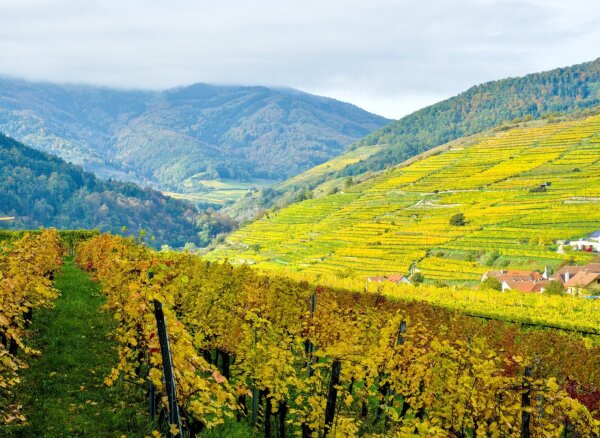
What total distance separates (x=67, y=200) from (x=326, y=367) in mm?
176771

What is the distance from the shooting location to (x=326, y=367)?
14844 millimetres

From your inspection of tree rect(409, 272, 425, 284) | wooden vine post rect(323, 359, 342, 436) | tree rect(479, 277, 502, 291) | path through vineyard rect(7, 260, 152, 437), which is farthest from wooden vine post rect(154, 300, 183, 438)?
tree rect(409, 272, 425, 284)

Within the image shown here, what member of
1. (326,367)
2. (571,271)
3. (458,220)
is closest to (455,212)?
(458,220)

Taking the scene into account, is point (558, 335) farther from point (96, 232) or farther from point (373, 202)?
point (373, 202)

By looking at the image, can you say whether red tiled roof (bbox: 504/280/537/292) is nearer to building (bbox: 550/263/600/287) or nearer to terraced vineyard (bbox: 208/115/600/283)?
building (bbox: 550/263/600/287)

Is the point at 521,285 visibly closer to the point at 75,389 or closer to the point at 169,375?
the point at 75,389

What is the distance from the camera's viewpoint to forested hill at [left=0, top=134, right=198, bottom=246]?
162625 mm

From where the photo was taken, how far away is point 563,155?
329 feet

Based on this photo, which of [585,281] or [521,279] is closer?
[585,281]

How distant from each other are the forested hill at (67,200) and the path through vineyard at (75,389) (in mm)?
146181

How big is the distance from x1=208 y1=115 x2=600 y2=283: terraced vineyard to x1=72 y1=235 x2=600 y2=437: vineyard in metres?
30.5

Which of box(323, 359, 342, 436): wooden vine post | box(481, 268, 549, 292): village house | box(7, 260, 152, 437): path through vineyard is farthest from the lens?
box(481, 268, 549, 292): village house

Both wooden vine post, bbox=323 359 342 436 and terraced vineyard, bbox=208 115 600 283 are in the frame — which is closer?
wooden vine post, bbox=323 359 342 436

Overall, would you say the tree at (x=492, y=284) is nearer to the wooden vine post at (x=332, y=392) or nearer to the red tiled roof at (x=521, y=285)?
the red tiled roof at (x=521, y=285)
